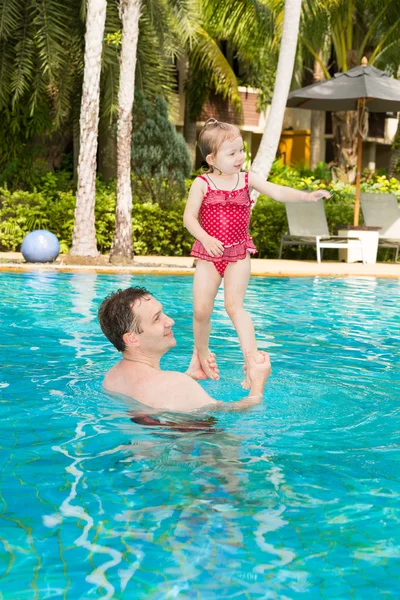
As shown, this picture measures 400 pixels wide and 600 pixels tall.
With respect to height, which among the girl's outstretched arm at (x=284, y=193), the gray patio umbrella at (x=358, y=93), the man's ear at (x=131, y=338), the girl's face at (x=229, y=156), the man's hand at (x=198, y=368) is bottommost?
the man's hand at (x=198, y=368)

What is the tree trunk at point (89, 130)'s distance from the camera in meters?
16.1

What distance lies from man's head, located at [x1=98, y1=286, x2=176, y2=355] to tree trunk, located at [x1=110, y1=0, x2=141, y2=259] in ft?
38.2

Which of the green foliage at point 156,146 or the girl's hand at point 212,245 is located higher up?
the green foliage at point 156,146

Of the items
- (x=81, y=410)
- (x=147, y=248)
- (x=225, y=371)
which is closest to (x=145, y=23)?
(x=147, y=248)

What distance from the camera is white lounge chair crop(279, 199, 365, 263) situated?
17953mm

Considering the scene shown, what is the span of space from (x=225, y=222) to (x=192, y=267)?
9.90m

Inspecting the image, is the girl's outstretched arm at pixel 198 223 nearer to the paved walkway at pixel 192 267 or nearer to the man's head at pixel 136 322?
the man's head at pixel 136 322

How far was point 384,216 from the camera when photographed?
19078 millimetres

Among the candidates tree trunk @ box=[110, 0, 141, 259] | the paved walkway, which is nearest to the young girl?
the paved walkway

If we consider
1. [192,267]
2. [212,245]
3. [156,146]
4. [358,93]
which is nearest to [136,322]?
[212,245]

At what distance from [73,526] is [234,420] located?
1716 mm

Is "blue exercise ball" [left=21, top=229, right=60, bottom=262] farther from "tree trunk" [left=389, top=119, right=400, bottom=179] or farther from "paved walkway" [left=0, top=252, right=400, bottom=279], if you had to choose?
"tree trunk" [left=389, top=119, right=400, bottom=179]

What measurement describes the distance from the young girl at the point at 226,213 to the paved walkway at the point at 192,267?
9.05 metres

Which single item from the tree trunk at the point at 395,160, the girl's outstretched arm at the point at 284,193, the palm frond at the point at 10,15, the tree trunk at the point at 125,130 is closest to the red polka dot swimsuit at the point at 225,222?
the girl's outstretched arm at the point at 284,193
